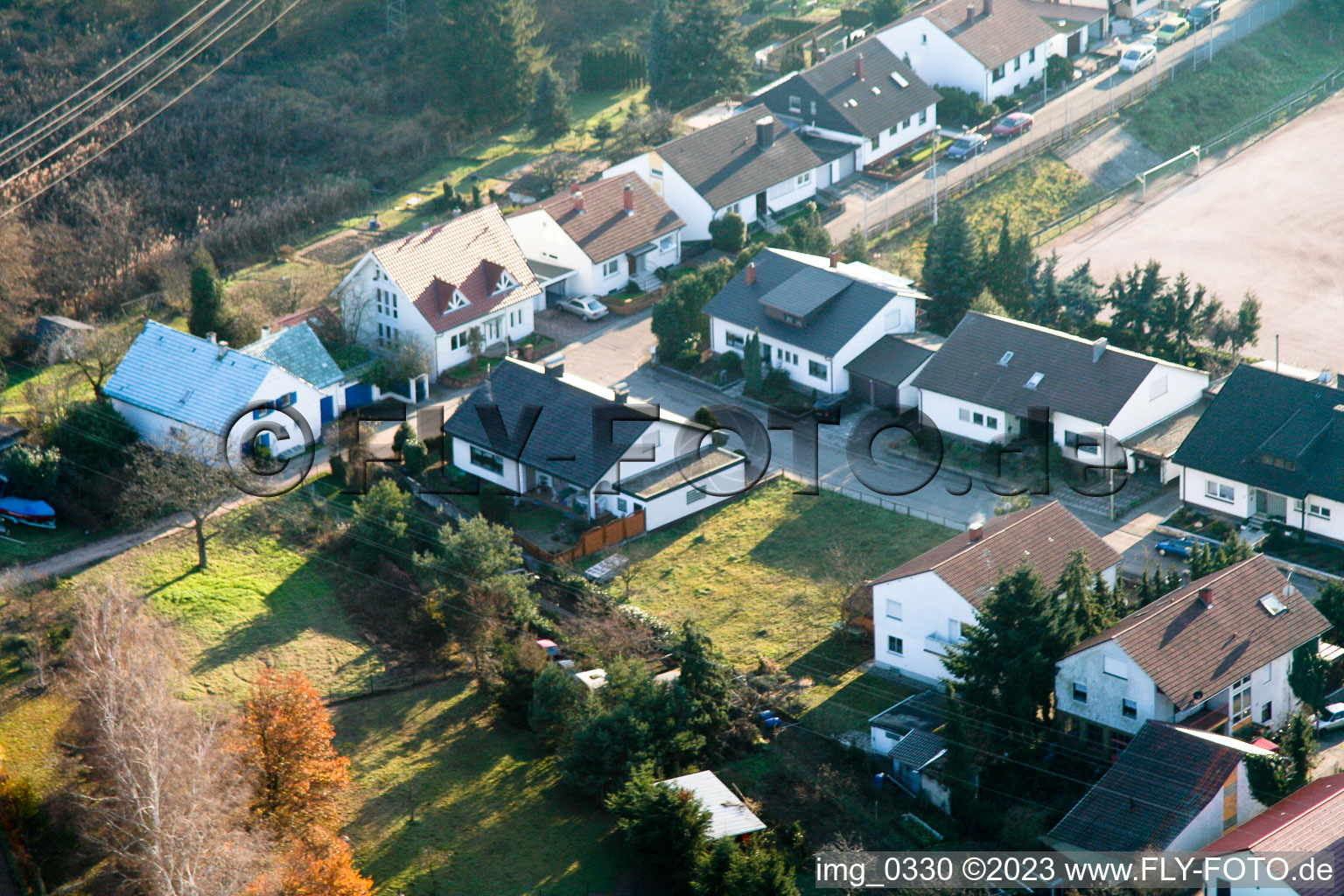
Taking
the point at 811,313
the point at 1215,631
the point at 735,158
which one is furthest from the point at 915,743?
the point at 735,158

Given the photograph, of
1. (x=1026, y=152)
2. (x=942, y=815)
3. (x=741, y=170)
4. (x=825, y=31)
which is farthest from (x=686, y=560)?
(x=825, y=31)

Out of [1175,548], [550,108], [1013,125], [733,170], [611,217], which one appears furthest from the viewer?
[550,108]

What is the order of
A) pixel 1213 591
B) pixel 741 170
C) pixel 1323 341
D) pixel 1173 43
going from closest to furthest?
pixel 1213 591 < pixel 1323 341 < pixel 741 170 < pixel 1173 43

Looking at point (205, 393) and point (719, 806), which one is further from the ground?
point (205, 393)

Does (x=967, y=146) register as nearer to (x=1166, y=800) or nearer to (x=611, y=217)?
(x=611, y=217)

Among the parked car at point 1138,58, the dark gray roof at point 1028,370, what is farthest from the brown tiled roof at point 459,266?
the parked car at point 1138,58

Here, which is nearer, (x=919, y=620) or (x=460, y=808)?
(x=460, y=808)

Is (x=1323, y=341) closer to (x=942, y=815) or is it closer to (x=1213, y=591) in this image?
(x=1213, y=591)
